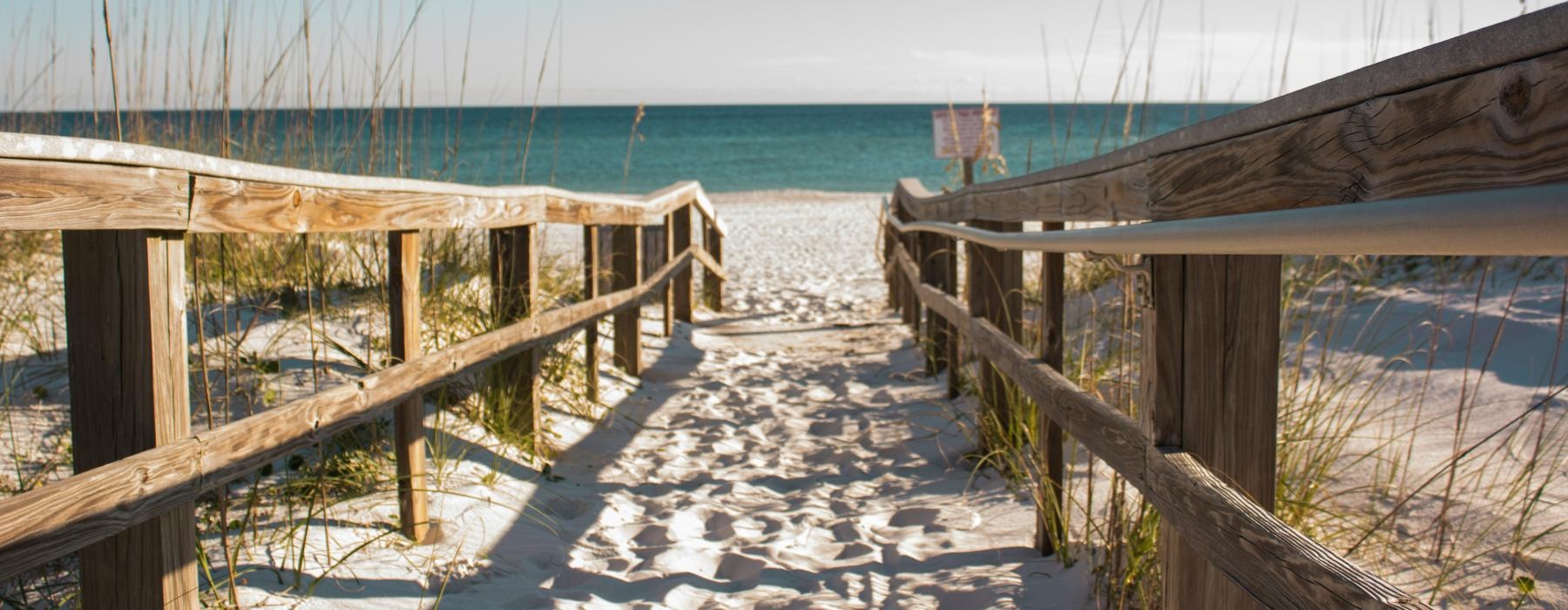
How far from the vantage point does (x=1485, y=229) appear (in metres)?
0.79

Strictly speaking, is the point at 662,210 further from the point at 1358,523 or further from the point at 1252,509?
the point at 1252,509

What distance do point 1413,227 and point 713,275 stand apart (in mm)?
8228

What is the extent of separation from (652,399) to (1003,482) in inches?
79.0

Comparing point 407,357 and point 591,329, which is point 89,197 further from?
point 591,329

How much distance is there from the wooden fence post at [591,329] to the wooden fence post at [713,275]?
3.86 metres

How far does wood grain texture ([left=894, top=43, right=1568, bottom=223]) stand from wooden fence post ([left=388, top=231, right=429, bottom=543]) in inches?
72.7

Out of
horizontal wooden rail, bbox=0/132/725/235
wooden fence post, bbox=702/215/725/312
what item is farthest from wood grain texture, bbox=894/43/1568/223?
wooden fence post, bbox=702/215/725/312

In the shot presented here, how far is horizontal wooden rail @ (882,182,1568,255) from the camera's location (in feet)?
2.43

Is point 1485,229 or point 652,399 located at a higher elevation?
point 1485,229

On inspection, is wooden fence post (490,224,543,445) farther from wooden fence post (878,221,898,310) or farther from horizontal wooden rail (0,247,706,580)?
wooden fence post (878,221,898,310)

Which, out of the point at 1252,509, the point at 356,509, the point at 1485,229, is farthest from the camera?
the point at 356,509

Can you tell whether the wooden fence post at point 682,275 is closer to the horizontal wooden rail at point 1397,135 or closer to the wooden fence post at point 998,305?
the wooden fence post at point 998,305

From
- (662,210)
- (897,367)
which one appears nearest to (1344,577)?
(897,367)

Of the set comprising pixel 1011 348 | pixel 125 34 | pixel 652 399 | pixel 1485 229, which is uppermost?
pixel 125 34
